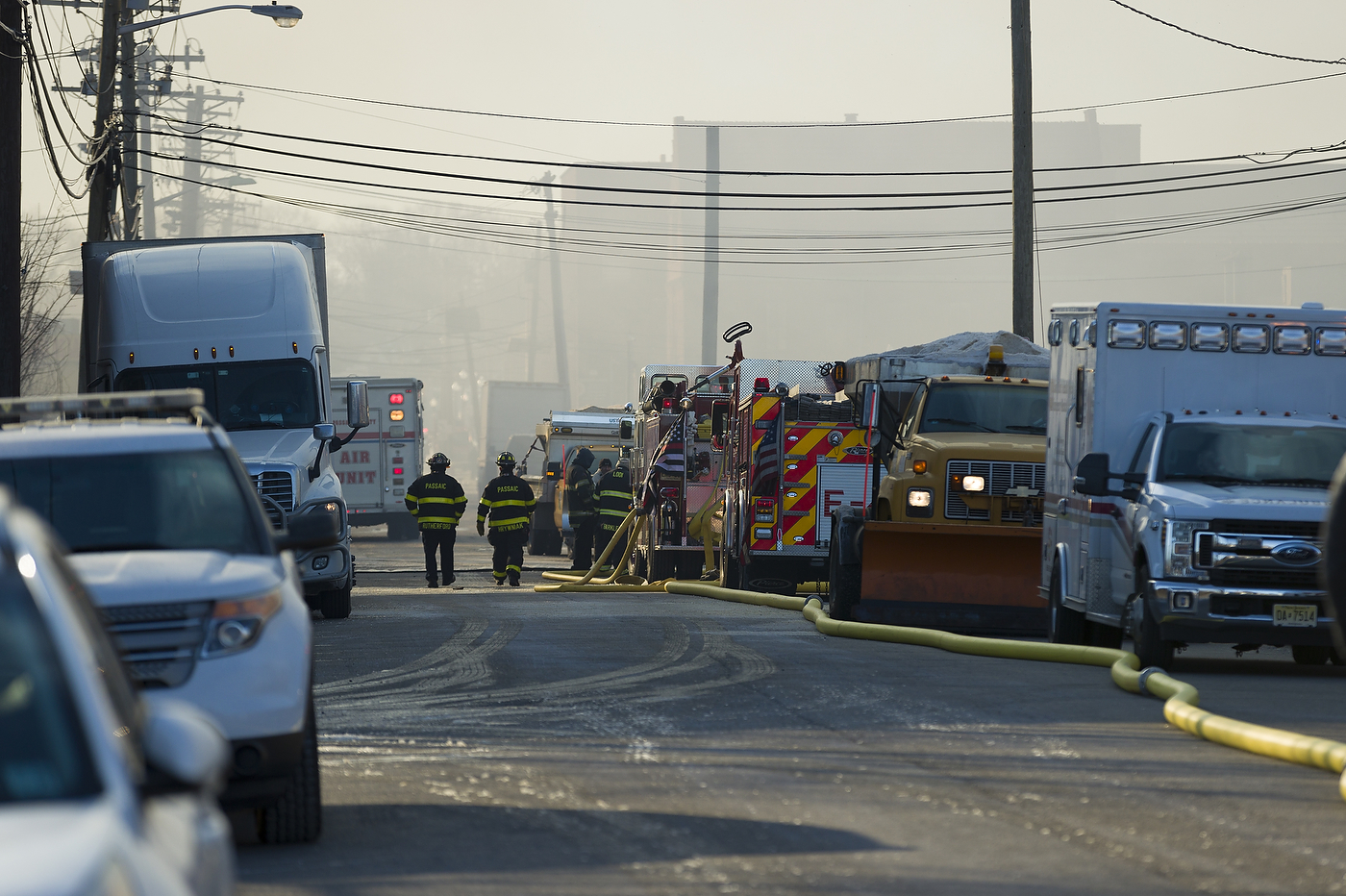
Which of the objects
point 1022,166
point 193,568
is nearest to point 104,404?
point 193,568

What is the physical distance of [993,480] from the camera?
1759cm

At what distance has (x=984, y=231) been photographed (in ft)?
318

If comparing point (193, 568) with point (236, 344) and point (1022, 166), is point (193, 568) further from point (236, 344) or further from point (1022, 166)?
point (1022, 166)

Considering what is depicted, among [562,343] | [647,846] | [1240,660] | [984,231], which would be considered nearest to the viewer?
[647,846]

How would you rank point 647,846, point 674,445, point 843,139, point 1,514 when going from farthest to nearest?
point 843,139
point 674,445
point 647,846
point 1,514

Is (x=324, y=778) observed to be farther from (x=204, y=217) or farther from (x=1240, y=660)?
(x=204, y=217)

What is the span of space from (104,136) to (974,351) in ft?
47.1

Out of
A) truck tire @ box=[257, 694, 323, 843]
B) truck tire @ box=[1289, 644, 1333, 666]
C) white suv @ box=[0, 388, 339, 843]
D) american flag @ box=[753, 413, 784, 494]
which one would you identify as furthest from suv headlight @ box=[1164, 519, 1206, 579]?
american flag @ box=[753, 413, 784, 494]

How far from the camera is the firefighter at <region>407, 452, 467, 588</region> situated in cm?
2561

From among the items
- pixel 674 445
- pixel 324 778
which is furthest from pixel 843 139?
pixel 324 778

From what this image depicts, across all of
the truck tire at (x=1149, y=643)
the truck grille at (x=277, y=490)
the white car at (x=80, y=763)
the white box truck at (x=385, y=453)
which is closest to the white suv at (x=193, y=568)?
the white car at (x=80, y=763)

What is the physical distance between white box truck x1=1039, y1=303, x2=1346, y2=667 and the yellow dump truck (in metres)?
1.20

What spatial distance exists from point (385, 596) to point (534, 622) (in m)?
6.87

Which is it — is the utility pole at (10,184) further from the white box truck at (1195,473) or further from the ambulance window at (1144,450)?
the ambulance window at (1144,450)
